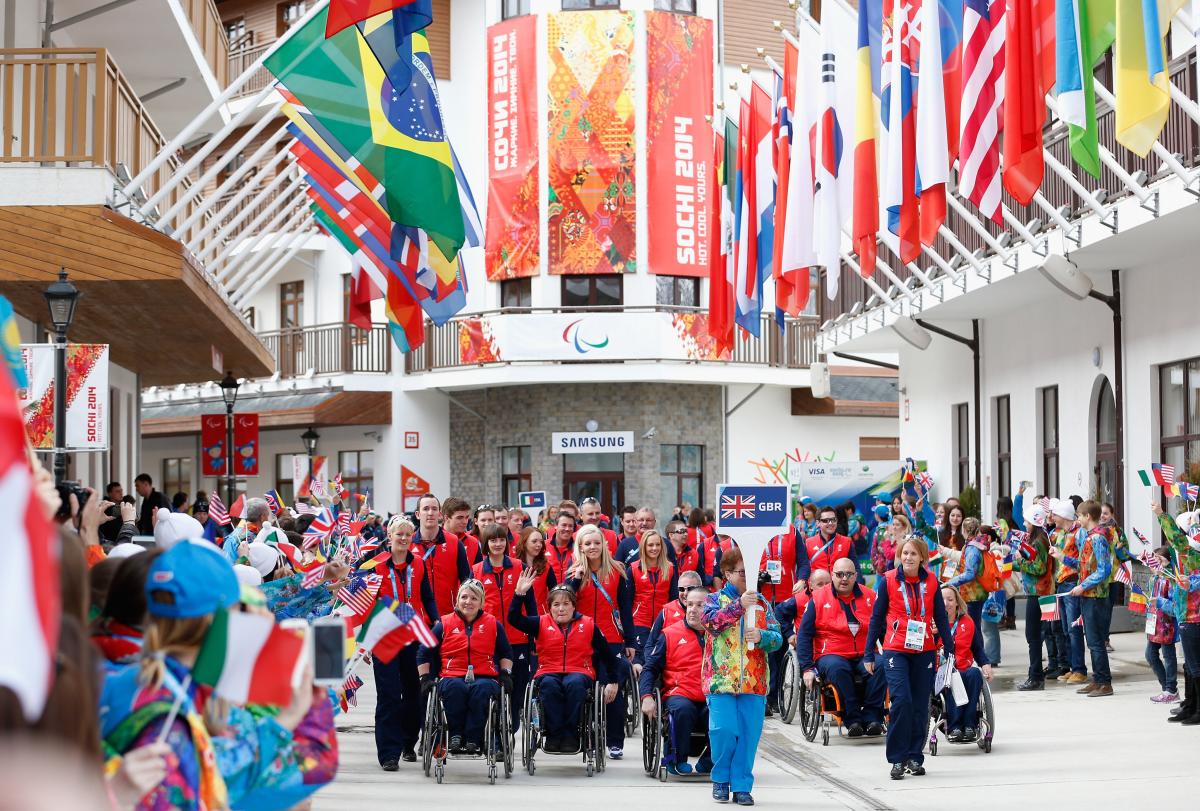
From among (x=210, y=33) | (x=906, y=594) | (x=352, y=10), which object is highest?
(x=210, y=33)

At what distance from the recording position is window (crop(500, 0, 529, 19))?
39625mm

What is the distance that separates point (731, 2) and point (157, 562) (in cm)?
3816

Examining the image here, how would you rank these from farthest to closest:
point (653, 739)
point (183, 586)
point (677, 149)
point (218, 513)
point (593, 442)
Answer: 1. point (677, 149)
2. point (593, 442)
3. point (218, 513)
4. point (653, 739)
5. point (183, 586)

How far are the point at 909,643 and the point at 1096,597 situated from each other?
5110mm

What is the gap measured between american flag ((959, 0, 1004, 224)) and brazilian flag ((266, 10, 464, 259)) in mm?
5557

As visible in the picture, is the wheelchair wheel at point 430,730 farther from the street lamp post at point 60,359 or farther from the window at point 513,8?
the window at point 513,8

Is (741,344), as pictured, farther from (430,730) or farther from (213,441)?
(430,730)

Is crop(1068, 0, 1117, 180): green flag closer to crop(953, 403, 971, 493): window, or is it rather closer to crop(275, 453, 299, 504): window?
crop(953, 403, 971, 493): window

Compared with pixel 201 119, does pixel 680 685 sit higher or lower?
lower

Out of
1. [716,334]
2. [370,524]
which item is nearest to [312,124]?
[370,524]

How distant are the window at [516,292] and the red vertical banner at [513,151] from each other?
399 mm

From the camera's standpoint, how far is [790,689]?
600 inches

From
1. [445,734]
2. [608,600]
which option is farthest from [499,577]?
[445,734]

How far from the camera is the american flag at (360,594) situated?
1014 centimetres
